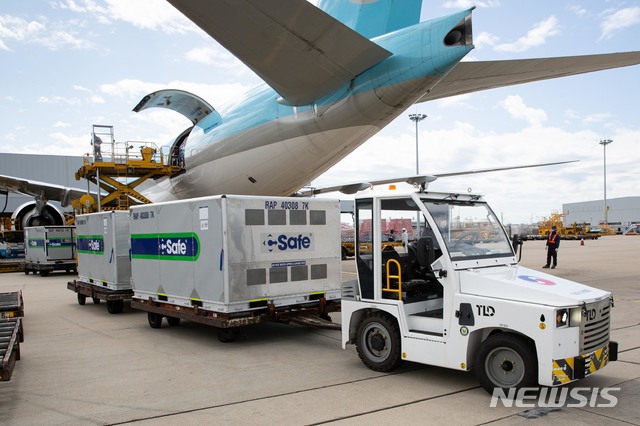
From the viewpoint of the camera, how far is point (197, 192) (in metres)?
18.9

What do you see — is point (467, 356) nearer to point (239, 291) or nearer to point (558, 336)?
point (558, 336)

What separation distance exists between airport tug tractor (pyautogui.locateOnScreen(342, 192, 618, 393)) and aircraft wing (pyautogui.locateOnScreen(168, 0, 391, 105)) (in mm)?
3266

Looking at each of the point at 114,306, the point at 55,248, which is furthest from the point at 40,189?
the point at 114,306

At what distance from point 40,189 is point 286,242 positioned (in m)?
24.1

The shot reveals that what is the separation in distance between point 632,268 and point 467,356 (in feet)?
62.7

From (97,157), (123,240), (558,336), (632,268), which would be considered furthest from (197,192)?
(632,268)

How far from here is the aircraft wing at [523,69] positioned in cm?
1080

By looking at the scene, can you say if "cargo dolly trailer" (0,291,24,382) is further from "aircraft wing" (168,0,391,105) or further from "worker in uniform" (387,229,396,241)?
"aircraft wing" (168,0,391,105)

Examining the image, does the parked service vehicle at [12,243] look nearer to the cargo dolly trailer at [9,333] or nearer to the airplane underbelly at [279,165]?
the airplane underbelly at [279,165]

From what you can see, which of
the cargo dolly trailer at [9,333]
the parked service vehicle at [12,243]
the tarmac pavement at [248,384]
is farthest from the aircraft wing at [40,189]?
the tarmac pavement at [248,384]

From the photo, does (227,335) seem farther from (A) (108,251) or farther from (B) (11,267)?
(B) (11,267)

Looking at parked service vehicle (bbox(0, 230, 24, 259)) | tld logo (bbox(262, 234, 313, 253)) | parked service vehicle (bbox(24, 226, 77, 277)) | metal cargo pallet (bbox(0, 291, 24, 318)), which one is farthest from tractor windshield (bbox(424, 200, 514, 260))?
parked service vehicle (bbox(0, 230, 24, 259))

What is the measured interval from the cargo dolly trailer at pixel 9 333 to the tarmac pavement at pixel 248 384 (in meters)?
0.52

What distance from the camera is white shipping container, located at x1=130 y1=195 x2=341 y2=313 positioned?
342 inches
